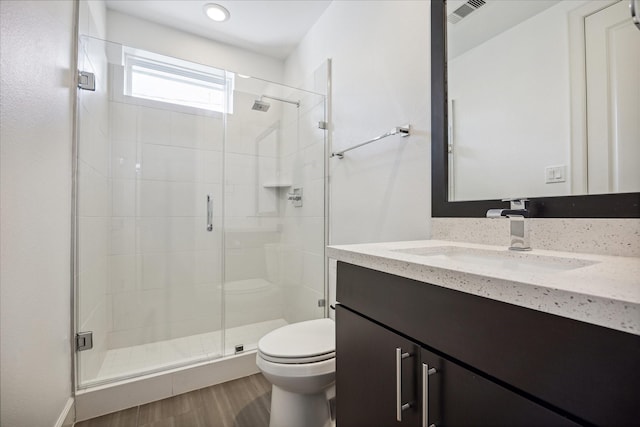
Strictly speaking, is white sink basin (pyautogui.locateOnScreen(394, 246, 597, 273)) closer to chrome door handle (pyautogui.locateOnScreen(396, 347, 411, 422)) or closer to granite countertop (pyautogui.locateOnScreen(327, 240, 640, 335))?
granite countertop (pyautogui.locateOnScreen(327, 240, 640, 335))

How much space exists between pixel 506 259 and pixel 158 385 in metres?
1.84

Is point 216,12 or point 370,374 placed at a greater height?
point 216,12

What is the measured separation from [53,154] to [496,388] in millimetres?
1658

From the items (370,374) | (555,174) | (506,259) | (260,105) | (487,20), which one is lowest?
(370,374)

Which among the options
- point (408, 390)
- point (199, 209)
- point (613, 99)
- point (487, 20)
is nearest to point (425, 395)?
point (408, 390)

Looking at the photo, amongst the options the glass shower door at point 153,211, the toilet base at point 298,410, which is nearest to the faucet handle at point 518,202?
the toilet base at point 298,410

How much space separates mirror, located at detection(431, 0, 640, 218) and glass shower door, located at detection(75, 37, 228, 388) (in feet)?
5.31

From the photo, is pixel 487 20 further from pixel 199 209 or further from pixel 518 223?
pixel 199 209

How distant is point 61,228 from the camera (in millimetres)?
1290

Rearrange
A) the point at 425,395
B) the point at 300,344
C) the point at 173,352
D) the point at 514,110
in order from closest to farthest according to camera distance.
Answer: the point at 425,395, the point at 514,110, the point at 300,344, the point at 173,352

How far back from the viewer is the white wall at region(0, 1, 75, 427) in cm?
84

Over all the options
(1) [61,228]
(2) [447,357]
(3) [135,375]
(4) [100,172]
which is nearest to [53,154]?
(1) [61,228]

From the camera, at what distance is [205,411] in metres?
1.50

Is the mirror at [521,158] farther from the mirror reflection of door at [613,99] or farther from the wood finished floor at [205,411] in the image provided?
the wood finished floor at [205,411]
